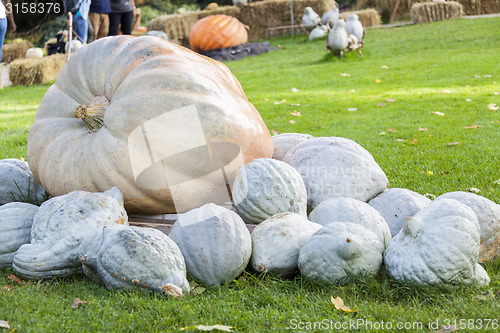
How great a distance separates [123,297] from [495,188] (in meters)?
2.86

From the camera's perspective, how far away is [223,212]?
2.66 meters

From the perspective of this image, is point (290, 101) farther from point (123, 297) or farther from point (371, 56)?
point (123, 297)

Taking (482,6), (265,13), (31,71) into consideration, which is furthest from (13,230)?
(482,6)

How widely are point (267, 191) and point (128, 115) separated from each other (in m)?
0.87

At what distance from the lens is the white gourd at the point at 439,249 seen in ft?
7.66

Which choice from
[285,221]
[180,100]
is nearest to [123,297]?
[285,221]

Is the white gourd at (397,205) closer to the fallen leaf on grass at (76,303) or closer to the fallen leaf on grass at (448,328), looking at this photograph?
the fallen leaf on grass at (448,328)

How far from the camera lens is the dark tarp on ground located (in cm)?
1338

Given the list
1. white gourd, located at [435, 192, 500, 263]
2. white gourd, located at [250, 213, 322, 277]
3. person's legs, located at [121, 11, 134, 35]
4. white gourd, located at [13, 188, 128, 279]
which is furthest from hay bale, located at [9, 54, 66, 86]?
white gourd, located at [435, 192, 500, 263]

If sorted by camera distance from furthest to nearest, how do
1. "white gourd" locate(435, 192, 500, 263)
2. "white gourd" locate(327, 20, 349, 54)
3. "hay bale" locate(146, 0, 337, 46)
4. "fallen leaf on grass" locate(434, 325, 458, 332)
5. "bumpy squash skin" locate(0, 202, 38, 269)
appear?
"hay bale" locate(146, 0, 337, 46), "white gourd" locate(327, 20, 349, 54), "bumpy squash skin" locate(0, 202, 38, 269), "white gourd" locate(435, 192, 500, 263), "fallen leaf on grass" locate(434, 325, 458, 332)

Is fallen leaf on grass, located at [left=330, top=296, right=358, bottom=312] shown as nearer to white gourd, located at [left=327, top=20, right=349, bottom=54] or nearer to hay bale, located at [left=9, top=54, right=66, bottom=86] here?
white gourd, located at [left=327, top=20, right=349, bottom=54]

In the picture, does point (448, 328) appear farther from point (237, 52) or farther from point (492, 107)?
point (237, 52)

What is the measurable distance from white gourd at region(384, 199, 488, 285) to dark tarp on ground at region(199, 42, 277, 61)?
442 inches

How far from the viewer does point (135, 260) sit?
238 centimetres
